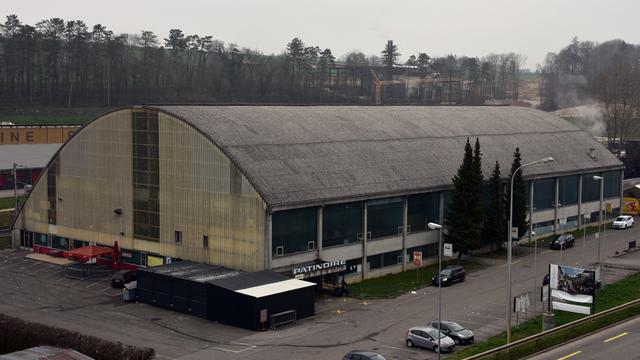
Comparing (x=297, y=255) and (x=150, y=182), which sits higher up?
(x=150, y=182)

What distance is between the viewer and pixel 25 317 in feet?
170

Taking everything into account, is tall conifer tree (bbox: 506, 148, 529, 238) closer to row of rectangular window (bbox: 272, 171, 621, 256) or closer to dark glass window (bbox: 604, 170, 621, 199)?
row of rectangular window (bbox: 272, 171, 621, 256)

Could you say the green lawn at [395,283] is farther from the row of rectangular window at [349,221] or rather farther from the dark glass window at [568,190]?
the dark glass window at [568,190]

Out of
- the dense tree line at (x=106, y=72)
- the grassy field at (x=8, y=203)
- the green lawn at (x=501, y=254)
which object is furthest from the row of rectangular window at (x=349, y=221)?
the dense tree line at (x=106, y=72)

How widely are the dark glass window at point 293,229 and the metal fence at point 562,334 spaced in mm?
18980

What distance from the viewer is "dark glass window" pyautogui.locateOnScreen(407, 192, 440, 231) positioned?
67250 millimetres

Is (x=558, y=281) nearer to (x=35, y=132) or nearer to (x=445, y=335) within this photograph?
(x=445, y=335)

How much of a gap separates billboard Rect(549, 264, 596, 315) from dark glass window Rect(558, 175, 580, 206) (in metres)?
32.5

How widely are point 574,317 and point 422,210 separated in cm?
1978

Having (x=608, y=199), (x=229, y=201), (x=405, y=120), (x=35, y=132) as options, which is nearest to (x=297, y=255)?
(x=229, y=201)

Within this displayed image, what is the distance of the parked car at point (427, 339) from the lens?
144 feet

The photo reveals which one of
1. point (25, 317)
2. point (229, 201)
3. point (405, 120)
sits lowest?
point (25, 317)

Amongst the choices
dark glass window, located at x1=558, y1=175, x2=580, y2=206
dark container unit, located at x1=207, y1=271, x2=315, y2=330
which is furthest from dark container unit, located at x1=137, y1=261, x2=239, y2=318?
dark glass window, located at x1=558, y1=175, x2=580, y2=206

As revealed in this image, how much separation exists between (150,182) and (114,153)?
496 centimetres
